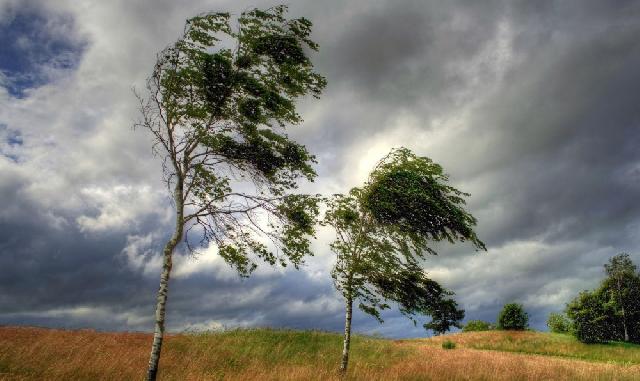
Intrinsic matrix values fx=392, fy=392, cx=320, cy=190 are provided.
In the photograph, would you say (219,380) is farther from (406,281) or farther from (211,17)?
(211,17)

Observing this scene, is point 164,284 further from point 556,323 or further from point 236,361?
point 556,323

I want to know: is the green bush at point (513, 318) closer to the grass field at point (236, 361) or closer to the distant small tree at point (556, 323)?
the distant small tree at point (556, 323)

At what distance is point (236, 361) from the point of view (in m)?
15.8

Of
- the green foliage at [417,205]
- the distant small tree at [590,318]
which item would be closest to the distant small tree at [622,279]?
the distant small tree at [590,318]

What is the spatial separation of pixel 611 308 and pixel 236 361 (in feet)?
121

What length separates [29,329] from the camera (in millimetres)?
16594

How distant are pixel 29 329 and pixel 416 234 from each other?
54.3ft

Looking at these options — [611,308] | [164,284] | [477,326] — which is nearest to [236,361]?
[164,284]

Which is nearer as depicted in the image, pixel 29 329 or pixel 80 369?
pixel 80 369

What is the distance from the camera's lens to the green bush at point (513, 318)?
130 feet

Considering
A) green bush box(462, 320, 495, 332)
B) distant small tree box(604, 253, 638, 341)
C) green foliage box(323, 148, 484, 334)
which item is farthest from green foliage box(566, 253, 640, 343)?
green foliage box(323, 148, 484, 334)

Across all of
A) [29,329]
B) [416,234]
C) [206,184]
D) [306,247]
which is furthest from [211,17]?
[29,329]

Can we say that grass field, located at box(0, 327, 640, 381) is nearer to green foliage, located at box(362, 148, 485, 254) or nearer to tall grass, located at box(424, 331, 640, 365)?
green foliage, located at box(362, 148, 485, 254)

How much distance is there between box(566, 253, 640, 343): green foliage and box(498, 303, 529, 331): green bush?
176 inches
